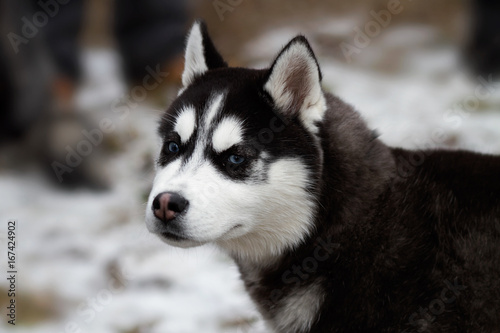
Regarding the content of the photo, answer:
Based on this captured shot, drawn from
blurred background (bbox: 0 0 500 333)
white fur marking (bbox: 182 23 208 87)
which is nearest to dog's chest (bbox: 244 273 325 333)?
blurred background (bbox: 0 0 500 333)

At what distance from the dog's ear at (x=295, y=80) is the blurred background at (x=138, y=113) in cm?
113

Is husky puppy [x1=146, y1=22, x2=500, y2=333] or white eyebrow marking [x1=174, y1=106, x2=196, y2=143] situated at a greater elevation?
white eyebrow marking [x1=174, y1=106, x2=196, y2=143]

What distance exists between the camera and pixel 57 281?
20.0 feet

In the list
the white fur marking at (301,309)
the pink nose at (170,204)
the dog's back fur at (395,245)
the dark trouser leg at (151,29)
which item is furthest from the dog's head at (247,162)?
the dark trouser leg at (151,29)

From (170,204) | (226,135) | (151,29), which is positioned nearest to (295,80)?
(226,135)

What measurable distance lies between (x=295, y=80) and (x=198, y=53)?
861 mm

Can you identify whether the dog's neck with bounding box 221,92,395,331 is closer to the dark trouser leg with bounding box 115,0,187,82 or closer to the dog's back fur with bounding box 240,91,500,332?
the dog's back fur with bounding box 240,91,500,332

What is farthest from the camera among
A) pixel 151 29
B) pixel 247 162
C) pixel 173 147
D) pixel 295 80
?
pixel 151 29

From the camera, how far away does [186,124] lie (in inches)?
157

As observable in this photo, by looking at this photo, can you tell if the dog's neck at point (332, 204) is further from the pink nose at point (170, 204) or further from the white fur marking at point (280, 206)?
the pink nose at point (170, 204)

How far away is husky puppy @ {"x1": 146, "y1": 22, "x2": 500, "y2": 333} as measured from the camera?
3.68 meters

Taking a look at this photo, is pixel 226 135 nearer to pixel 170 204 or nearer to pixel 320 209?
pixel 170 204

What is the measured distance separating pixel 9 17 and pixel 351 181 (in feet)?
18.7

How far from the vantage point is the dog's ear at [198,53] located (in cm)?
446
